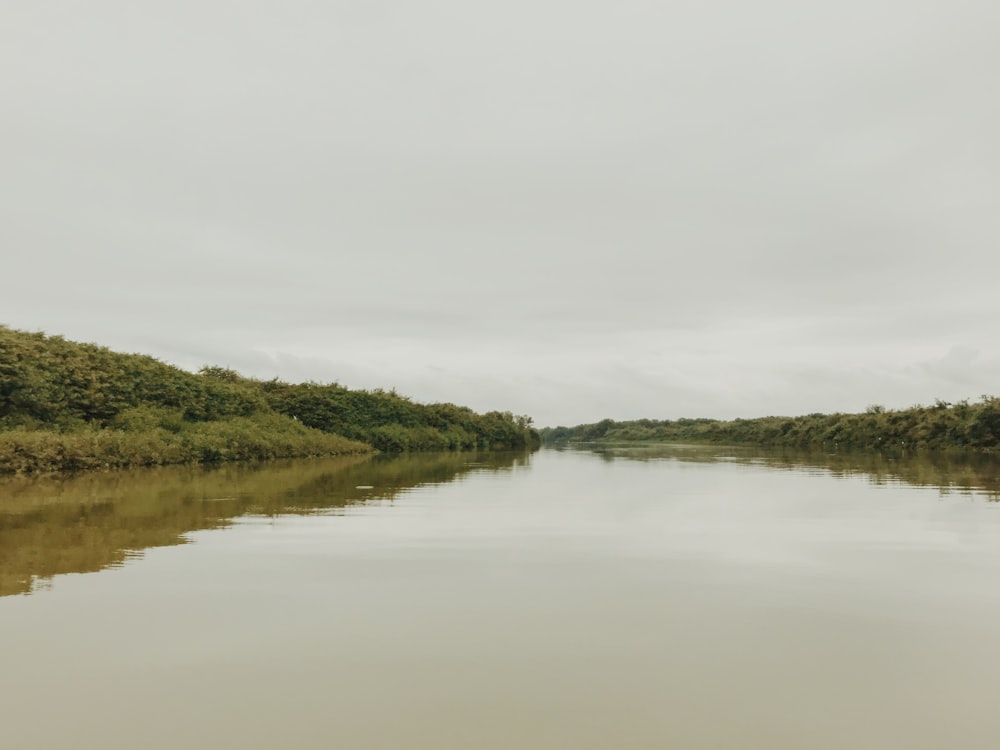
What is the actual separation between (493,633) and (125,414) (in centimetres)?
2380

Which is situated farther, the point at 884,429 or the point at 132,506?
the point at 884,429

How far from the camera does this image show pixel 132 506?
11.1 metres

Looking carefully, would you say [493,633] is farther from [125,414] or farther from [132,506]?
[125,414]

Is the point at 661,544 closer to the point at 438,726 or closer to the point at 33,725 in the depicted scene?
the point at 438,726

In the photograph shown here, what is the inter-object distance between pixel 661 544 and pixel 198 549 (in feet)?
17.7

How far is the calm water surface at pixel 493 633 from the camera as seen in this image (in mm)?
3260

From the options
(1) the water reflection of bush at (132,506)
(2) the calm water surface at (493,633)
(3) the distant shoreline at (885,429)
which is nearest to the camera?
(2) the calm water surface at (493,633)

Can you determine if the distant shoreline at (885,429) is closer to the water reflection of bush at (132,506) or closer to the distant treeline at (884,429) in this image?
the distant treeline at (884,429)

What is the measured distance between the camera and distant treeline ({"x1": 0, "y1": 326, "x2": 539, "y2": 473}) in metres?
18.8

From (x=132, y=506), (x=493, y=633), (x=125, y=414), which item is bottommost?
(x=493, y=633)

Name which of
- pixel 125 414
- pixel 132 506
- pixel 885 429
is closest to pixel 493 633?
pixel 132 506

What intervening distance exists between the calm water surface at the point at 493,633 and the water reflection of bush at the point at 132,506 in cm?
9

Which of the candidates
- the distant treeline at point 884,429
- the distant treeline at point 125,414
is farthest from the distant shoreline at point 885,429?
the distant treeline at point 125,414

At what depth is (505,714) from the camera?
3363 millimetres
